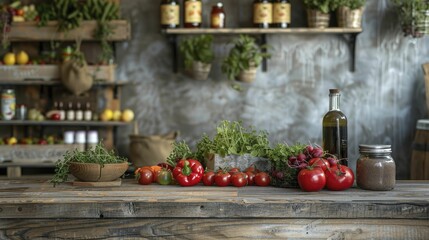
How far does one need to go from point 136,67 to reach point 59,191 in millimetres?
3273

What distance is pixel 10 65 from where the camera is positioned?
5.98 meters

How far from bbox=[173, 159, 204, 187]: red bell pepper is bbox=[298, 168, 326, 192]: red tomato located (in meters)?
0.50

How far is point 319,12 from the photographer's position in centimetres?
579

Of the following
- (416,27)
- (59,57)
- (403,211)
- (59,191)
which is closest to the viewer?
(403,211)

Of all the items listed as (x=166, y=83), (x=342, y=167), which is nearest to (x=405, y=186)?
(x=342, y=167)

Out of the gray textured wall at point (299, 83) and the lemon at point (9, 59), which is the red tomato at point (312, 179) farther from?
the lemon at point (9, 59)

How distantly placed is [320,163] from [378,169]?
0.26 metres

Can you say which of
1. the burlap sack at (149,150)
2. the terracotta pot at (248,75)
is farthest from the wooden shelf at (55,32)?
the terracotta pot at (248,75)

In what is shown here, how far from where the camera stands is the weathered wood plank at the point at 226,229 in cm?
274

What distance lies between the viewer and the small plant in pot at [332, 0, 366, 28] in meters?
5.75

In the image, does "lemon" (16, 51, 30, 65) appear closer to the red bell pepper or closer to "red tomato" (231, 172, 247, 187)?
the red bell pepper

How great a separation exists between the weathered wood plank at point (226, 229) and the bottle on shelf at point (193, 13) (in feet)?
11.1

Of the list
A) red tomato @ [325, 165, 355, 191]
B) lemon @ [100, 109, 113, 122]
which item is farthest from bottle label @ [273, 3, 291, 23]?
red tomato @ [325, 165, 355, 191]

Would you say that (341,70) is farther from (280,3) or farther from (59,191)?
(59,191)
